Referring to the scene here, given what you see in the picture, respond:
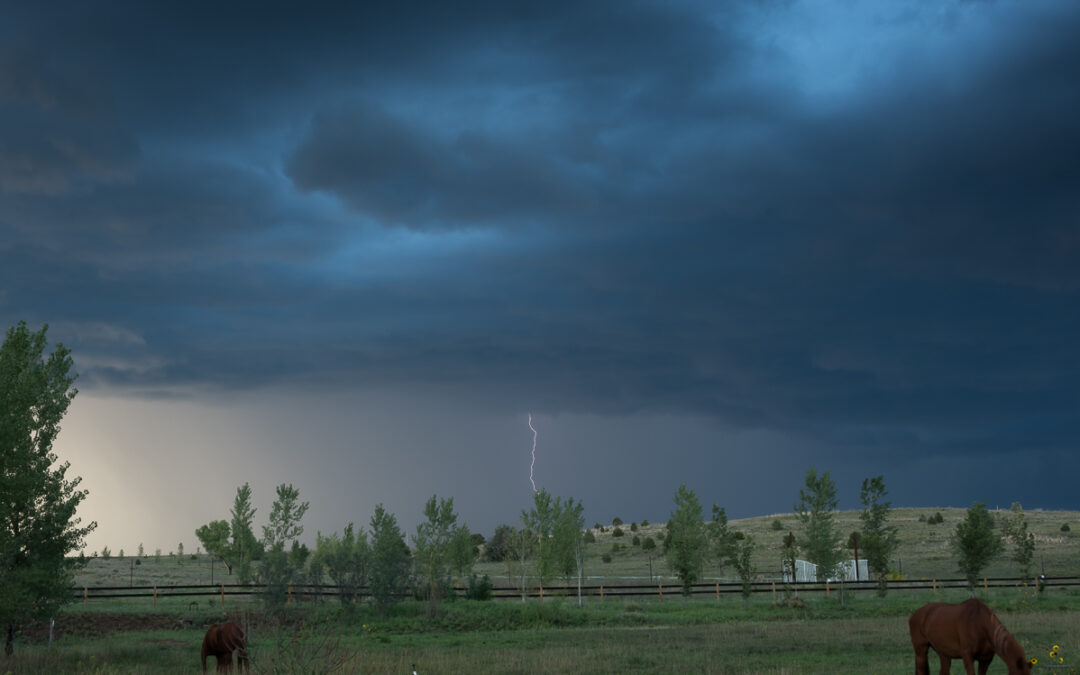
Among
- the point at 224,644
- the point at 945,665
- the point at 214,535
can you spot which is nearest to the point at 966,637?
the point at 945,665

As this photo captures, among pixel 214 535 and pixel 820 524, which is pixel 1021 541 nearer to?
pixel 820 524

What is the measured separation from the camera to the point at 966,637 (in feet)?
55.5

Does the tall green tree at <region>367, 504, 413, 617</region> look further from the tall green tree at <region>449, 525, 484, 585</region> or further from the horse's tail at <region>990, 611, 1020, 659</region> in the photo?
the horse's tail at <region>990, 611, 1020, 659</region>

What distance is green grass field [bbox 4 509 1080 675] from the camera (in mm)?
22812

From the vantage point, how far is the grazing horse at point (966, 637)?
16.0 metres

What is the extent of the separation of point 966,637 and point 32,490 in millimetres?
30261

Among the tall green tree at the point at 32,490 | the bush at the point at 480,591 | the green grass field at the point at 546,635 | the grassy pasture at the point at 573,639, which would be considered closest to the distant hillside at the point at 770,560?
the green grass field at the point at 546,635

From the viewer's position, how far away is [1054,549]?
320 ft

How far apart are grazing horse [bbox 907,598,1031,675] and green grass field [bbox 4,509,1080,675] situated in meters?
4.04

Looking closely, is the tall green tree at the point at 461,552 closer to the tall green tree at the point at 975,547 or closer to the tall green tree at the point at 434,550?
the tall green tree at the point at 434,550

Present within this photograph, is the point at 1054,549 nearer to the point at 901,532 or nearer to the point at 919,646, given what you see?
the point at 901,532

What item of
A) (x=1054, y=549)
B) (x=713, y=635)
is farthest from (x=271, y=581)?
(x=1054, y=549)

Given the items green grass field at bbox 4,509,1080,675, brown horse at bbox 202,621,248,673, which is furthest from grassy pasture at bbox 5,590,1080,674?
brown horse at bbox 202,621,248,673

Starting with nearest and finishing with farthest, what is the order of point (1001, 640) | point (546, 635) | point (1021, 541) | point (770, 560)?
point (1001, 640) < point (546, 635) < point (1021, 541) < point (770, 560)
